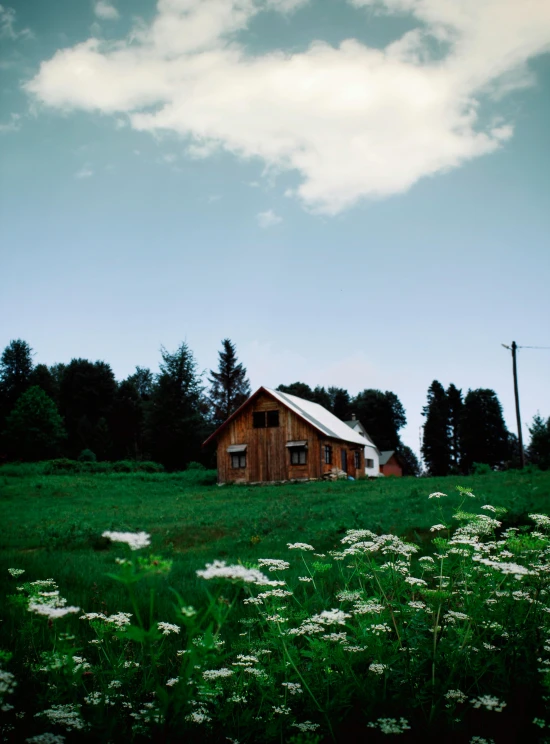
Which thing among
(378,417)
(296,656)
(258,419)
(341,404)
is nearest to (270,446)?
(258,419)

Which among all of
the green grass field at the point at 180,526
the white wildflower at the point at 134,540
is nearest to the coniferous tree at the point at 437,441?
the green grass field at the point at 180,526

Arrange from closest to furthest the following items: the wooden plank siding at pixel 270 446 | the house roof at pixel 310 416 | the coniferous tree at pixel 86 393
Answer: the wooden plank siding at pixel 270 446 < the house roof at pixel 310 416 < the coniferous tree at pixel 86 393

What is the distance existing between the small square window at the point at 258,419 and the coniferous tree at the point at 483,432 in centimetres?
4612

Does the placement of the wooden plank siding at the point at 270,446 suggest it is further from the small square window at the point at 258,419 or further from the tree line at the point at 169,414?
the tree line at the point at 169,414

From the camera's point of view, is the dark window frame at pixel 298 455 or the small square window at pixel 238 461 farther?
the small square window at pixel 238 461

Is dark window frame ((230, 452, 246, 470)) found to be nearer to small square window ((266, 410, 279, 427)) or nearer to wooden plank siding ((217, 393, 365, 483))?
wooden plank siding ((217, 393, 365, 483))

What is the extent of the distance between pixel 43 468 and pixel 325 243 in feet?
86.3

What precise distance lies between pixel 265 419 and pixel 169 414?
19338 millimetres

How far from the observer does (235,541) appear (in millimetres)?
11133

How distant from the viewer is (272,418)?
37.4 meters

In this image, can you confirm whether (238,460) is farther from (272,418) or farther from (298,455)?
(298,455)

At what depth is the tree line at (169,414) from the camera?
50281mm

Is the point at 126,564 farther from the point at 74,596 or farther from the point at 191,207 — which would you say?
the point at 191,207

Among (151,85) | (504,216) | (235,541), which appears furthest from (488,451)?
(151,85)
